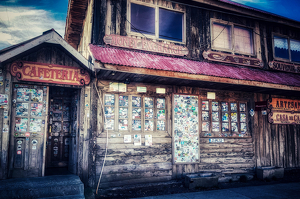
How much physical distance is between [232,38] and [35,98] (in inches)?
308

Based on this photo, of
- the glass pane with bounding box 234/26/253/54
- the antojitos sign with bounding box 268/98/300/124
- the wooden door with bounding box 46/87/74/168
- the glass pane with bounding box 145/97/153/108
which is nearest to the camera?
the glass pane with bounding box 145/97/153/108

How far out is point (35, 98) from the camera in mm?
6172

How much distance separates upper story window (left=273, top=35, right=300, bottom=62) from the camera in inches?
390

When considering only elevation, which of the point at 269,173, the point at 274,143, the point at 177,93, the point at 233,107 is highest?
the point at 177,93

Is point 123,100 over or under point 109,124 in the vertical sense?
over

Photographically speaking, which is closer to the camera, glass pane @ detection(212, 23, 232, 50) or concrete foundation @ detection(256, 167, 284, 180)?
concrete foundation @ detection(256, 167, 284, 180)

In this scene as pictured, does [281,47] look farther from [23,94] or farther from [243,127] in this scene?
[23,94]

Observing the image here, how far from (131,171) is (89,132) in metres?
1.85

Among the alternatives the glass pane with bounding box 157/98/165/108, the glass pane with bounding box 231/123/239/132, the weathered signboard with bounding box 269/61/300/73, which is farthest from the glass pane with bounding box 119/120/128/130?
the weathered signboard with bounding box 269/61/300/73

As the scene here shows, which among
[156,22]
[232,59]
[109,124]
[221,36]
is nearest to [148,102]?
[109,124]

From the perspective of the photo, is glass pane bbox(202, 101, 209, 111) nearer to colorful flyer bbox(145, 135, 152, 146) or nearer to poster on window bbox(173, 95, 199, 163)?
poster on window bbox(173, 95, 199, 163)

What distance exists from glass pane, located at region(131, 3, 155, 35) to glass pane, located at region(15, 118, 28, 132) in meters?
4.51

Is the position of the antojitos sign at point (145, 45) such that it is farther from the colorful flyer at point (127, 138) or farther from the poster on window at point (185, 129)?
the colorful flyer at point (127, 138)

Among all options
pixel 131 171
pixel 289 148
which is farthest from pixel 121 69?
pixel 289 148
